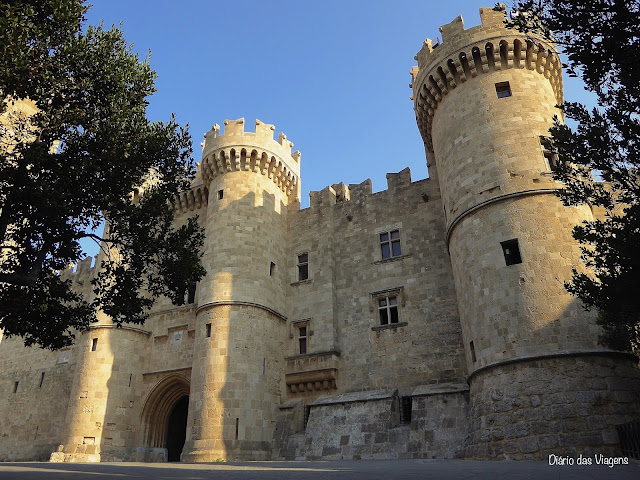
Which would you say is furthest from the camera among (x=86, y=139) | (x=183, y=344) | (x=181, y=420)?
(x=181, y=420)

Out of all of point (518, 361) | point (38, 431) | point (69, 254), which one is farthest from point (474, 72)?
point (38, 431)

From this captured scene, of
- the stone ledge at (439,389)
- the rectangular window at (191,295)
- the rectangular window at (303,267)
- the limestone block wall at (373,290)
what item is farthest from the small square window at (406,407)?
the rectangular window at (191,295)

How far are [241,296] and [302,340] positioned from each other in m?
3.08

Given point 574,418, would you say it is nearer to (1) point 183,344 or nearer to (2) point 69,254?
(2) point 69,254

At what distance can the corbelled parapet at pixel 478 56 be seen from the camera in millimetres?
16562

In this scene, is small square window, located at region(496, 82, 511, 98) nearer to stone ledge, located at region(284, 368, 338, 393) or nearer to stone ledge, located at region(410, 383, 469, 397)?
stone ledge, located at region(410, 383, 469, 397)

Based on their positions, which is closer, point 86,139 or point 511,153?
point 86,139

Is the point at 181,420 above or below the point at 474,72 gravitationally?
below

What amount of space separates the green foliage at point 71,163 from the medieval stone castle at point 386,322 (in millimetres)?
6981

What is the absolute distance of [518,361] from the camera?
12.4 metres

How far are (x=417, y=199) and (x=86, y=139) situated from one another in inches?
506

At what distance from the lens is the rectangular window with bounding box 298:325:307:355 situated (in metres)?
19.2

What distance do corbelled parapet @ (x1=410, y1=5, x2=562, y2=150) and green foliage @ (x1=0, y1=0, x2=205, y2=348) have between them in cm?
978

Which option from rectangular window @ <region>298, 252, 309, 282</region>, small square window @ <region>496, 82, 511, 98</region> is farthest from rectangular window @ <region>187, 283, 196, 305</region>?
small square window @ <region>496, 82, 511, 98</region>
